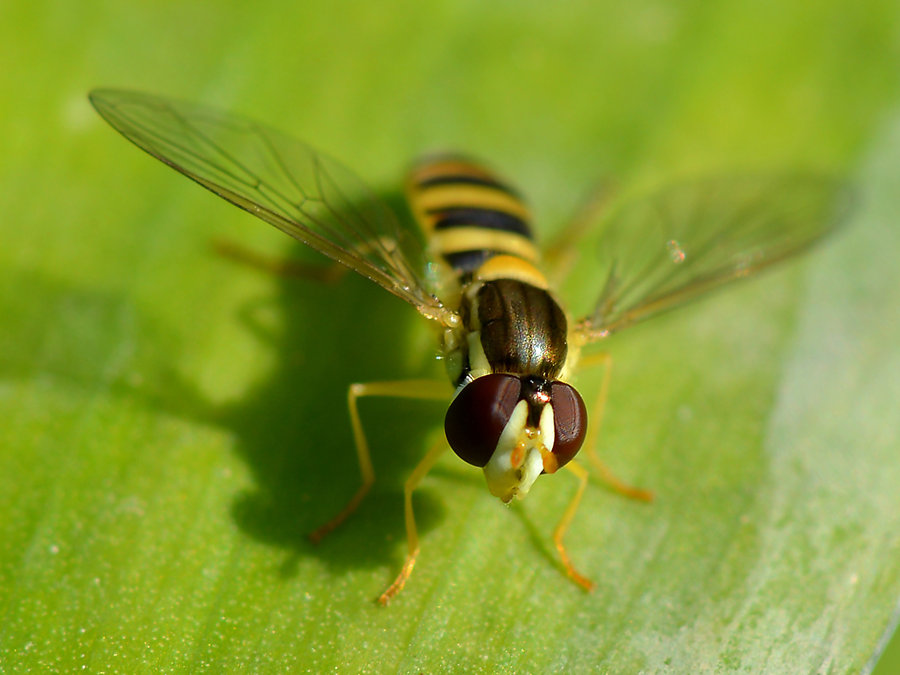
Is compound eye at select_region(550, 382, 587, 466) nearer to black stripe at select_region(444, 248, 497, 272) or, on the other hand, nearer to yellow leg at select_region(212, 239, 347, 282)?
black stripe at select_region(444, 248, 497, 272)

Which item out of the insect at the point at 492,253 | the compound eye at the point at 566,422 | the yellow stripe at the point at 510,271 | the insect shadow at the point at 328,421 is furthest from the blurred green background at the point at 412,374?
the compound eye at the point at 566,422

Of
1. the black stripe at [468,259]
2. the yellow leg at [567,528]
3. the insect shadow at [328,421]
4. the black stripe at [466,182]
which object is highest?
the black stripe at [466,182]

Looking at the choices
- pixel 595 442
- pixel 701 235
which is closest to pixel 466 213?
pixel 701 235

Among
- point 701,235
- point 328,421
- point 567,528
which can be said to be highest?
point 701,235

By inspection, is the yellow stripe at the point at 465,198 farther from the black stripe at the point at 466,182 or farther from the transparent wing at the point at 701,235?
the transparent wing at the point at 701,235

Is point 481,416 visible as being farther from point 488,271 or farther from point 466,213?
point 466,213

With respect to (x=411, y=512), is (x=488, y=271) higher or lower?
higher

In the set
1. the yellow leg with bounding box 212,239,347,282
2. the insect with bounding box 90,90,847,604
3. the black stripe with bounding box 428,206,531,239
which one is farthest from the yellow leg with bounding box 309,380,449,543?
the black stripe with bounding box 428,206,531,239
